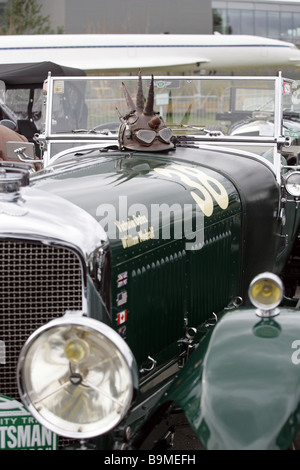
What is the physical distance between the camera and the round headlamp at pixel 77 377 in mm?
2246

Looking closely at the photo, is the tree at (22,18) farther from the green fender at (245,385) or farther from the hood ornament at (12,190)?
the green fender at (245,385)

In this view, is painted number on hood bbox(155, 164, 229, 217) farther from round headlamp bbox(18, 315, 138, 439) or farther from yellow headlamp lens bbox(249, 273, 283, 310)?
round headlamp bbox(18, 315, 138, 439)

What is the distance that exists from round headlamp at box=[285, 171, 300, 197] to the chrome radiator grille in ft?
7.72

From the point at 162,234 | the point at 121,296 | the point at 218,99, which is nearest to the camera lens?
the point at 121,296

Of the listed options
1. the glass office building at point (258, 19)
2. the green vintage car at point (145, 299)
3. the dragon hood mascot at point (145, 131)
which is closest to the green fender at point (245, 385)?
the green vintage car at point (145, 299)

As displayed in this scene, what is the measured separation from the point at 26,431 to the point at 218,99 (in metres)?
4.19

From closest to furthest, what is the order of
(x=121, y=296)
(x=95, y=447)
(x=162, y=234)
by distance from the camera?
(x=95, y=447) → (x=121, y=296) → (x=162, y=234)

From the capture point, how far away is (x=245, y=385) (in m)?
2.34

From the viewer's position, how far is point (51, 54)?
1809 cm

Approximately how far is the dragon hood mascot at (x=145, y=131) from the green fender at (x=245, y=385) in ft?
4.90

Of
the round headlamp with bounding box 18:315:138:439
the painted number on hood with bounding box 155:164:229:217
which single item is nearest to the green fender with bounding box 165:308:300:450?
the round headlamp with bounding box 18:315:138:439
